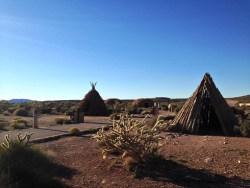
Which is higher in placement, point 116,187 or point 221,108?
point 221,108

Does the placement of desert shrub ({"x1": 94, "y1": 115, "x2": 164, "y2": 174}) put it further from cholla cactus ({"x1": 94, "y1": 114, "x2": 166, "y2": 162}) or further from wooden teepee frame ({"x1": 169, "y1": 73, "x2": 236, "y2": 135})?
wooden teepee frame ({"x1": 169, "y1": 73, "x2": 236, "y2": 135})

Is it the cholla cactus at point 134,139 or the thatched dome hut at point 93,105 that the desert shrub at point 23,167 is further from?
the thatched dome hut at point 93,105

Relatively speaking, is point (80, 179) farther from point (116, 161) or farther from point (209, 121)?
point (209, 121)

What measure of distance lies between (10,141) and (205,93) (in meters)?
13.4

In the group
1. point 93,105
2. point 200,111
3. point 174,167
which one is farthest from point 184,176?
point 93,105

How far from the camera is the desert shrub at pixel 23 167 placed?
7.06m

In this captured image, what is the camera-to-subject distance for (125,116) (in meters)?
12.5

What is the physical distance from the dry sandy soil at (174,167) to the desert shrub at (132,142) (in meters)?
0.34

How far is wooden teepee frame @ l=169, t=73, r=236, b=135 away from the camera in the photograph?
61.6 feet

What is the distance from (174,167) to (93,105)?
28.4 m

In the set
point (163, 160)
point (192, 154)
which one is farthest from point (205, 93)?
point (163, 160)

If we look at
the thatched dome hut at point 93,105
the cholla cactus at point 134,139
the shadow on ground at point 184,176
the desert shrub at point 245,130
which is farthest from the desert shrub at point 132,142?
the thatched dome hut at point 93,105

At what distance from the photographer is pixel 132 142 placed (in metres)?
10.8

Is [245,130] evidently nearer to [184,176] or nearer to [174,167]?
[174,167]
